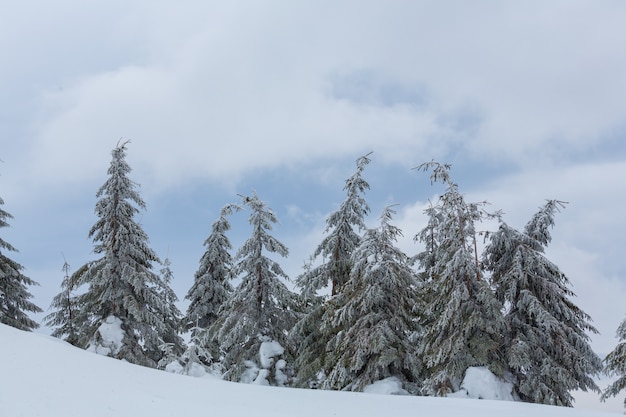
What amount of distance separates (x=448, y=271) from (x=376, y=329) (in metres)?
3.33

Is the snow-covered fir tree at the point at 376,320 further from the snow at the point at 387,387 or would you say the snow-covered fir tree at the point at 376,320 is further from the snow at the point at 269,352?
the snow at the point at 269,352

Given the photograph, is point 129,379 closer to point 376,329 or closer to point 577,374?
point 376,329

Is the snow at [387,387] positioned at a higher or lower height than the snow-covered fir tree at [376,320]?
lower

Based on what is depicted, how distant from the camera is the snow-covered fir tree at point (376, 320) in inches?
666

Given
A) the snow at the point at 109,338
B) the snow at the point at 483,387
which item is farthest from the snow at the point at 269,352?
the snow at the point at 483,387

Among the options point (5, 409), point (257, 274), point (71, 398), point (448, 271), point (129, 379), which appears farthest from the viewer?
point (257, 274)

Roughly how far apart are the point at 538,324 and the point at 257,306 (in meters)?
11.3

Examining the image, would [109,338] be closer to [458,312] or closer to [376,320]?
[376,320]

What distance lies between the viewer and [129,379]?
14055mm

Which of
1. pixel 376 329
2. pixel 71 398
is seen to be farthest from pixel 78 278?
pixel 376 329

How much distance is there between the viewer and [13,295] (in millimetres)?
23625

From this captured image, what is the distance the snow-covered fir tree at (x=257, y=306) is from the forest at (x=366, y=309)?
0.06 m

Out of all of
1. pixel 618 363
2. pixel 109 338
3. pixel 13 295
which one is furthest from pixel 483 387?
pixel 13 295

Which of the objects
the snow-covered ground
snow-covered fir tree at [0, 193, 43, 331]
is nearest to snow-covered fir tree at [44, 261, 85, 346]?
snow-covered fir tree at [0, 193, 43, 331]
